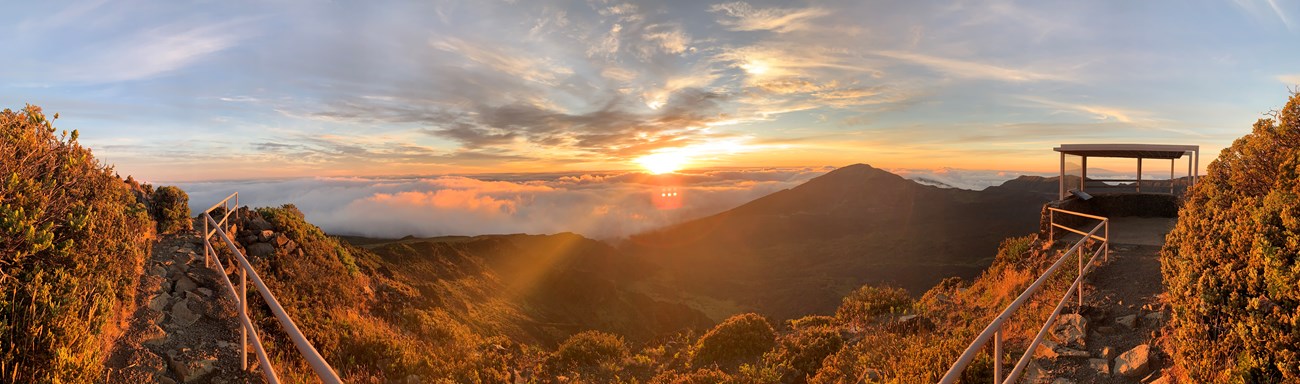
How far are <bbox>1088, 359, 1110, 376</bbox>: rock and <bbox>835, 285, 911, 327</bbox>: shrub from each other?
6.07 metres

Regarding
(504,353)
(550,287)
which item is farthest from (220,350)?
(550,287)

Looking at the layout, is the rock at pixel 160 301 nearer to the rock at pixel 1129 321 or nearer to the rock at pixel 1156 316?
the rock at pixel 1129 321

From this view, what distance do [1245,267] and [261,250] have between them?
1559 centimetres

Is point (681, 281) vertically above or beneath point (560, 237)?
beneath

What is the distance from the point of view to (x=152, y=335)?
620 centimetres

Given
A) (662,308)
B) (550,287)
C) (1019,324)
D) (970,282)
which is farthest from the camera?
(662,308)

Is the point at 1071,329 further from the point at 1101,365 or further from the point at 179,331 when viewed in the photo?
the point at 179,331

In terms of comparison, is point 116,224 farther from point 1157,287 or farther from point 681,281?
point 681,281

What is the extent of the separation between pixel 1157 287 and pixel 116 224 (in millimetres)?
14466

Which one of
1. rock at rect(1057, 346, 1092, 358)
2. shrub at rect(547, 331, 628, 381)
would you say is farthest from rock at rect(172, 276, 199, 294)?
rock at rect(1057, 346, 1092, 358)

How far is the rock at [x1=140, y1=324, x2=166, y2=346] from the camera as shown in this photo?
6105mm

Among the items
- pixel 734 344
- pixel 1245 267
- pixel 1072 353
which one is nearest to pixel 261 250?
pixel 734 344

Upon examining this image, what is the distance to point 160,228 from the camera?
34.5ft

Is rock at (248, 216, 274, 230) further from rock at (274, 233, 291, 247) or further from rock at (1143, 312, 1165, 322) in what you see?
rock at (1143, 312, 1165, 322)
